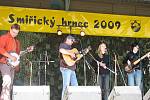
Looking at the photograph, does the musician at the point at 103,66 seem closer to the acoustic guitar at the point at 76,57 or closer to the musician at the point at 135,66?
the acoustic guitar at the point at 76,57

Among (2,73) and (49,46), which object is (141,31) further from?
(2,73)

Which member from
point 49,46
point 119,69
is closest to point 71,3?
point 49,46

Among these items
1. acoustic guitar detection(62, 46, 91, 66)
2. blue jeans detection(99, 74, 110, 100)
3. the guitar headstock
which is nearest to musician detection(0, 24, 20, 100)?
acoustic guitar detection(62, 46, 91, 66)

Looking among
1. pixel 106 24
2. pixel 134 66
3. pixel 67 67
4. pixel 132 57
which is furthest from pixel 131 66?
pixel 67 67

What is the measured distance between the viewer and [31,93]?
1238 cm

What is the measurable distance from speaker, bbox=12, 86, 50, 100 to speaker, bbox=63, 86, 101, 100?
0.59 metres

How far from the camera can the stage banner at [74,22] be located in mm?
13055

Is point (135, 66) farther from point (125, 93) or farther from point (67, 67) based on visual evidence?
point (67, 67)

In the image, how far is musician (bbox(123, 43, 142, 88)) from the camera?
1374 cm

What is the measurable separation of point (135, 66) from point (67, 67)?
7.15ft

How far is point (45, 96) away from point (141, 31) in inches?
151

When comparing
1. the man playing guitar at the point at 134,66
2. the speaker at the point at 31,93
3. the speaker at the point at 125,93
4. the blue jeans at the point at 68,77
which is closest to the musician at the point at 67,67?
the blue jeans at the point at 68,77

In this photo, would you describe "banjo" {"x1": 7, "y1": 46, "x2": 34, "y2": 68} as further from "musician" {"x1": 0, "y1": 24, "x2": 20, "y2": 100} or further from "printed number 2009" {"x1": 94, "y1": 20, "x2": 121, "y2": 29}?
"printed number 2009" {"x1": 94, "y1": 20, "x2": 121, "y2": 29}

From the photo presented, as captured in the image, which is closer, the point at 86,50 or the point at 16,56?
the point at 16,56
